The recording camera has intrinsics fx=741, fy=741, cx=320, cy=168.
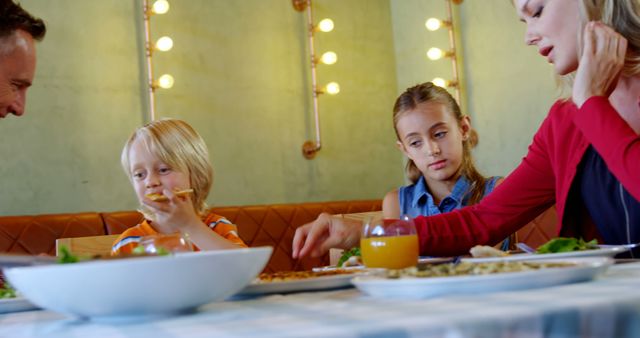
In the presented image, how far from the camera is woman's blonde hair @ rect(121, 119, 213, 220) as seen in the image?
2.38 m

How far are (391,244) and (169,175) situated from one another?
1315 mm

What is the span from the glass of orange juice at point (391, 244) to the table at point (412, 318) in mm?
286

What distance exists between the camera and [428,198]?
2646 millimetres

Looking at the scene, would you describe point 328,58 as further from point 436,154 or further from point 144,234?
point 144,234

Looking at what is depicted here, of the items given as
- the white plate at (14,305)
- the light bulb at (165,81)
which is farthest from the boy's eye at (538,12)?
the light bulb at (165,81)

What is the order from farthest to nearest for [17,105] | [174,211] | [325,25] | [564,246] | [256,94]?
1. [325,25]
2. [256,94]
3. [17,105]
4. [174,211]
5. [564,246]

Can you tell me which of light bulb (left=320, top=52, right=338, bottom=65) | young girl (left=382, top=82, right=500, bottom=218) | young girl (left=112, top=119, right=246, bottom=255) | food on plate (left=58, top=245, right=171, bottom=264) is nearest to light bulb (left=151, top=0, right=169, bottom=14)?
light bulb (left=320, top=52, right=338, bottom=65)

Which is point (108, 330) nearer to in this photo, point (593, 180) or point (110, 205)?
point (593, 180)

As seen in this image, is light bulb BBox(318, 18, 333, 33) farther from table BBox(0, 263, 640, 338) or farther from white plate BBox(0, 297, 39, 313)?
table BBox(0, 263, 640, 338)

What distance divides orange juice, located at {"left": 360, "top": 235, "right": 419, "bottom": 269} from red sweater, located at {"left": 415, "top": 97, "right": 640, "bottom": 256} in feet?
1.49

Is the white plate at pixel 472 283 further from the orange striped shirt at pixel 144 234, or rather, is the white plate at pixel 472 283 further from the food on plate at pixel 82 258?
the orange striped shirt at pixel 144 234

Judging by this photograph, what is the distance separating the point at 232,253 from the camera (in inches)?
31.4

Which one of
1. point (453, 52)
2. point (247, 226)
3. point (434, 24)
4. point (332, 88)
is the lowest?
point (247, 226)

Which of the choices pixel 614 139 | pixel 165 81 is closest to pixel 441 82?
pixel 165 81
